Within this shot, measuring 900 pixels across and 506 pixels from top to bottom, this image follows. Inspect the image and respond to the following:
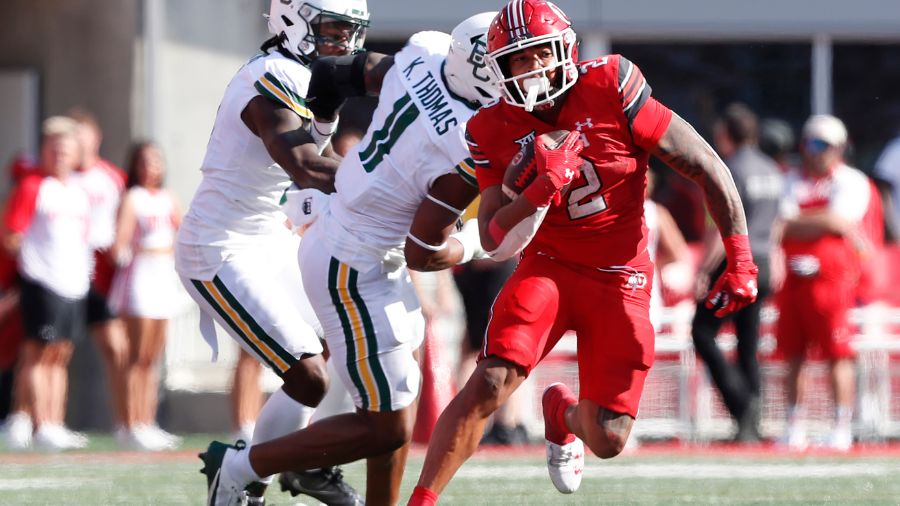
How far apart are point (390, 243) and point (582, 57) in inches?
310

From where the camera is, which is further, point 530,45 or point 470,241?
point 470,241

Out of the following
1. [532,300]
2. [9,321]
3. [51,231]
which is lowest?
[9,321]

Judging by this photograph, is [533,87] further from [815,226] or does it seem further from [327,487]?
[815,226]

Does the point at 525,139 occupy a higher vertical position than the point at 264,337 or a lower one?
higher

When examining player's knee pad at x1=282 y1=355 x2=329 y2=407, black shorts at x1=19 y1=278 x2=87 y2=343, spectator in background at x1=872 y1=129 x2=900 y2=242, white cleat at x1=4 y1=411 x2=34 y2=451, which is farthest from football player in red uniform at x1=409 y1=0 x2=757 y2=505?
spectator in background at x1=872 y1=129 x2=900 y2=242

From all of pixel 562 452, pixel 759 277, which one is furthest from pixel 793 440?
pixel 562 452

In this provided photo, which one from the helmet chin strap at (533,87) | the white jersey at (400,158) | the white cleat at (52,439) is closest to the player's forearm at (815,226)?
the white cleat at (52,439)

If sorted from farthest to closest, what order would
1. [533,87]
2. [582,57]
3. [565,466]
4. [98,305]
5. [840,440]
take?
[582,57] → [98,305] → [840,440] → [565,466] → [533,87]

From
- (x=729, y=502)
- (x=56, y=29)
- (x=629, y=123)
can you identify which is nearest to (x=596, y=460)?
(x=729, y=502)

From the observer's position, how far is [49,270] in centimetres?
1030

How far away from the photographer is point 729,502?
6.66m

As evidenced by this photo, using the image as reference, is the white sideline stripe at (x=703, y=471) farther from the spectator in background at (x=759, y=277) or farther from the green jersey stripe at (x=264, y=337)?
the green jersey stripe at (x=264, y=337)

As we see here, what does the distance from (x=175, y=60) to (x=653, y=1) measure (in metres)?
3.83

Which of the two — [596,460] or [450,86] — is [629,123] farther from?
[596,460]
